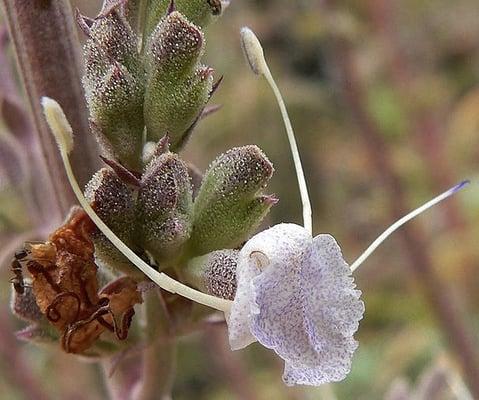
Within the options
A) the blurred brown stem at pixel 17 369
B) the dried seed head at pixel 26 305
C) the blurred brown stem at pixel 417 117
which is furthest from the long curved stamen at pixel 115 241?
the blurred brown stem at pixel 417 117

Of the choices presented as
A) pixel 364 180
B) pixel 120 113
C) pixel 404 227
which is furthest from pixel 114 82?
pixel 364 180

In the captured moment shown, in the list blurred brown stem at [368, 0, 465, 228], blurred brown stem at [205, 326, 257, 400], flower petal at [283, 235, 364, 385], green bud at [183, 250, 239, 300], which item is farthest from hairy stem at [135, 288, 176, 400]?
blurred brown stem at [368, 0, 465, 228]

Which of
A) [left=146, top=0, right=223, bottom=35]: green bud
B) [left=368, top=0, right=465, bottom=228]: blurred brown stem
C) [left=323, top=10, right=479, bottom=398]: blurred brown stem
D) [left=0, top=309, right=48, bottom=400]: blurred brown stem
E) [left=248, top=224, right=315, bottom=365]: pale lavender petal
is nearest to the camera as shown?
[left=248, top=224, right=315, bottom=365]: pale lavender petal

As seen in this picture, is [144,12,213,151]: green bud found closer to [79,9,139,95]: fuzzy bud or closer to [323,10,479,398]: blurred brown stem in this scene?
[79,9,139,95]: fuzzy bud

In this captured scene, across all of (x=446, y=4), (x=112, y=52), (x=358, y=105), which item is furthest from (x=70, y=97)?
(x=446, y=4)

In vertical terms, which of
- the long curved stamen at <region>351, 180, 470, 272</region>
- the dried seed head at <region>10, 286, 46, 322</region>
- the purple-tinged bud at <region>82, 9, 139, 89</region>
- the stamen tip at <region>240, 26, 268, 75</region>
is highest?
the purple-tinged bud at <region>82, 9, 139, 89</region>

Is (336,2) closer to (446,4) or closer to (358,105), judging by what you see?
(358,105)

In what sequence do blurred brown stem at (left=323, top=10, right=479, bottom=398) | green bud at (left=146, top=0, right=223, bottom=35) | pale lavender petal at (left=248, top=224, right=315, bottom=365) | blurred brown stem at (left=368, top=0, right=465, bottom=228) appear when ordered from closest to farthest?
pale lavender petal at (left=248, top=224, right=315, bottom=365) → green bud at (left=146, top=0, right=223, bottom=35) → blurred brown stem at (left=323, top=10, right=479, bottom=398) → blurred brown stem at (left=368, top=0, right=465, bottom=228)

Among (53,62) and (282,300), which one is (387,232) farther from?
(53,62)
